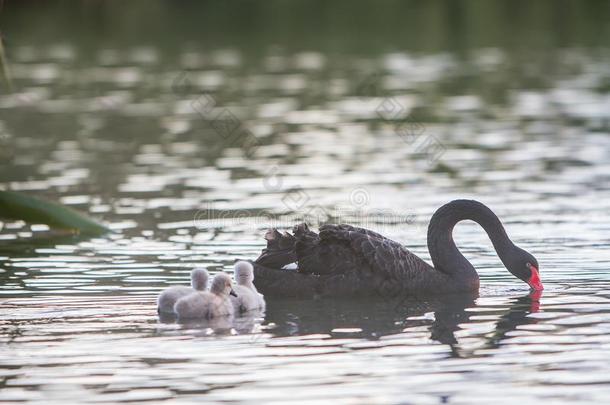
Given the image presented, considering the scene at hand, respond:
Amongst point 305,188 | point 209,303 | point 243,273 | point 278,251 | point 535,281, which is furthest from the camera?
point 305,188

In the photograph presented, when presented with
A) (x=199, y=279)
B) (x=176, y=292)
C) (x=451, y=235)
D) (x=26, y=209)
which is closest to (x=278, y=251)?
(x=199, y=279)

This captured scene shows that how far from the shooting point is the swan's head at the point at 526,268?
1147 centimetres

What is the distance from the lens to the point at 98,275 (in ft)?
40.7

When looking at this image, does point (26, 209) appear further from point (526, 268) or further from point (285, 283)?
point (526, 268)

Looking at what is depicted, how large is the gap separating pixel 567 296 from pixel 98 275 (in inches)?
159

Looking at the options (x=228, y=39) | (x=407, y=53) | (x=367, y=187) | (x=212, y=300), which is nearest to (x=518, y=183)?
(x=367, y=187)

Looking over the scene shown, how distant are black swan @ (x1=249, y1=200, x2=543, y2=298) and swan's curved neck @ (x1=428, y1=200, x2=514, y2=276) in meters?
0.01

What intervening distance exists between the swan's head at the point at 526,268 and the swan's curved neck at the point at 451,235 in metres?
0.09

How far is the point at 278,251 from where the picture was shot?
11.6 metres

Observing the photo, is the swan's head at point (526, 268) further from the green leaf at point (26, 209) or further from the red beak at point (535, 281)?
the green leaf at point (26, 209)

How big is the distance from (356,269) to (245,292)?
3.67 feet

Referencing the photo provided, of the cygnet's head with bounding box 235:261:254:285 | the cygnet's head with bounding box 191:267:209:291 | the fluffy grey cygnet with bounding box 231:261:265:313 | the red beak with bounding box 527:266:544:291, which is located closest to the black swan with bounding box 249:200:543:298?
the red beak with bounding box 527:266:544:291

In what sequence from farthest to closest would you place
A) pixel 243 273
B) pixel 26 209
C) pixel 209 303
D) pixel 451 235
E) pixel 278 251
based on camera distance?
pixel 451 235 < pixel 278 251 < pixel 243 273 < pixel 209 303 < pixel 26 209

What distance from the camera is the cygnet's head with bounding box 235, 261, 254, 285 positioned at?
36.0ft
